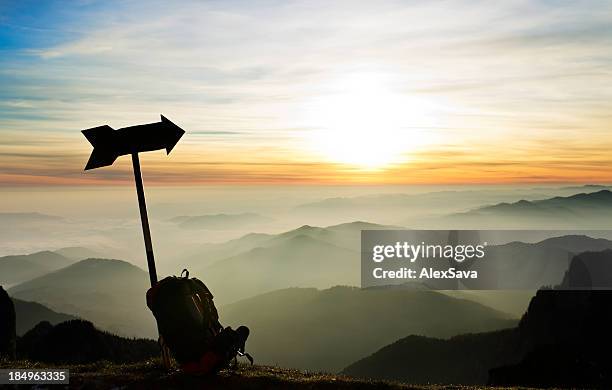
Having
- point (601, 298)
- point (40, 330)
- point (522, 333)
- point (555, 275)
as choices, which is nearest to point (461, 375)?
point (522, 333)

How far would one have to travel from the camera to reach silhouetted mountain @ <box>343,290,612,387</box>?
2202 inches

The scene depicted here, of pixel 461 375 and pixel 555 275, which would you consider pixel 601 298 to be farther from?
pixel 555 275

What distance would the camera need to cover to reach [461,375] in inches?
4338

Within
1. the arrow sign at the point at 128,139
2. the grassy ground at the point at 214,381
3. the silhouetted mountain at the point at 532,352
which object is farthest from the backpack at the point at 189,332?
→ the silhouetted mountain at the point at 532,352

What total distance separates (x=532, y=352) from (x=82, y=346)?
43938 millimetres

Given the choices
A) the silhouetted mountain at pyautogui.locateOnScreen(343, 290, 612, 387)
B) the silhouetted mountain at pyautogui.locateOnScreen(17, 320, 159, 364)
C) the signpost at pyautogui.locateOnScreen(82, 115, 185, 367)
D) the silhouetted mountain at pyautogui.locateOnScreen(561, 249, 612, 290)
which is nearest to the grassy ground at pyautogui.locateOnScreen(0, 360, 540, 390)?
the signpost at pyautogui.locateOnScreen(82, 115, 185, 367)

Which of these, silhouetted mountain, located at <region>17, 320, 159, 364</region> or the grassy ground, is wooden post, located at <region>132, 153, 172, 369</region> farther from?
silhouetted mountain, located at <region>17, 320, 159, 364</region>

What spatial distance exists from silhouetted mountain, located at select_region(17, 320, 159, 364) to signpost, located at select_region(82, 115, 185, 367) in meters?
21.6

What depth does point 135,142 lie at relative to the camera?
1873cm

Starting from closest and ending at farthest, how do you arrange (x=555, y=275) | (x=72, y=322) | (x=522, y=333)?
(x=72, y=322) → (x=522, y=333) → (x=555, y=275)

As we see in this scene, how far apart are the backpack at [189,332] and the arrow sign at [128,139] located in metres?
3.99

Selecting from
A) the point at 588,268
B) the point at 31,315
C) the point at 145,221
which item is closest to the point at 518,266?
the point at 588,268

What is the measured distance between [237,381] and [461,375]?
10025 cm

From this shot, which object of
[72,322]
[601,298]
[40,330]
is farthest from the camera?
[601,298]
